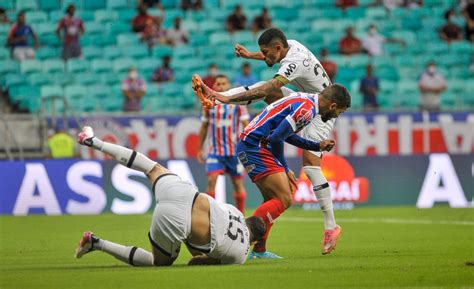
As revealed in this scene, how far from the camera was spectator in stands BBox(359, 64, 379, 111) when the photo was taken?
84.7ft

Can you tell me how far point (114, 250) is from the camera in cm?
1033

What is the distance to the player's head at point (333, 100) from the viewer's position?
455 inches

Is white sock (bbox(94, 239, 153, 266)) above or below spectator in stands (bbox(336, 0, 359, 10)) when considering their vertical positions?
above

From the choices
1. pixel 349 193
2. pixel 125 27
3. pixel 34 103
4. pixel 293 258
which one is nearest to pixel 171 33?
pixel 125 27

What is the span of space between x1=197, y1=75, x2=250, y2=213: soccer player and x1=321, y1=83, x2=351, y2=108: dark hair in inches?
238

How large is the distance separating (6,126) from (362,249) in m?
12.0

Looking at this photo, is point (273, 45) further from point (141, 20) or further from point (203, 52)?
point (141, 20)

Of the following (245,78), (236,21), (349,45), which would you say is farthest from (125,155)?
(349,45)

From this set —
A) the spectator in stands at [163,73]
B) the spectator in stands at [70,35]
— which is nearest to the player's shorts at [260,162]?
the spectator in stands at [163,73]

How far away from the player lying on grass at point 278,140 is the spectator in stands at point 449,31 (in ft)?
59.7

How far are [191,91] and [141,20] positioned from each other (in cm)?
275

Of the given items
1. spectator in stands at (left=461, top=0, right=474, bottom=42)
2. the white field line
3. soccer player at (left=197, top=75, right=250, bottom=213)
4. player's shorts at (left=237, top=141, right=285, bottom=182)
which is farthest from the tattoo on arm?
spectator in stands at (left=461, top=0, right=474, bottom=42)

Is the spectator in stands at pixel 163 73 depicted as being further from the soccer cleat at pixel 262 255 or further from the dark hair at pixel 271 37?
the soccer cleat at pixel 262 255

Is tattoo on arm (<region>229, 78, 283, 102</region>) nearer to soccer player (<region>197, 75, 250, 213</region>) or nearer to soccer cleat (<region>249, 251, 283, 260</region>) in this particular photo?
soccer cleat (<region>249, 251, 283, 260</region>)
